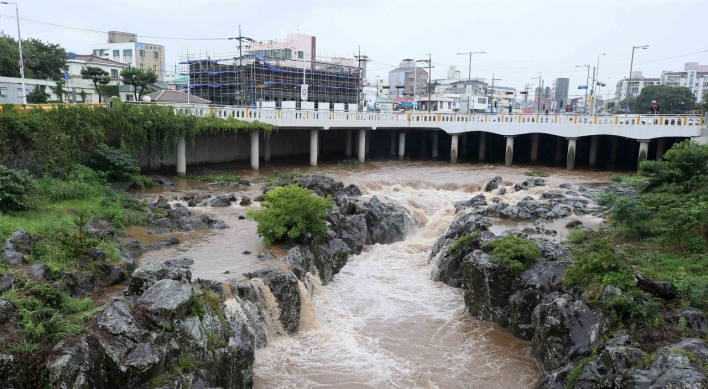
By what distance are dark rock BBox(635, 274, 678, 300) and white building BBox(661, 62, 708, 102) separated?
116885 mm

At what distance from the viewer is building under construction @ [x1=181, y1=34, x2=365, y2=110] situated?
59.2 meters

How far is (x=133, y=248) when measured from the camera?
17.7 m

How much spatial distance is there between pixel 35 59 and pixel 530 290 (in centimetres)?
5213

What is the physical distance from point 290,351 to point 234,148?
28845 mm

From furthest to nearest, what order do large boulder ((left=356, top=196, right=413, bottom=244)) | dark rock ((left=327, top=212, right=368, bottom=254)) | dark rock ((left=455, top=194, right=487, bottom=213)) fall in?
dark rock ((left=455, top=194, right=487, bottom=213))
large boulder ((left=356, top=196, right=413, bottom=244))
dark rock ((left=327, top=212, right=368, bottom=254))

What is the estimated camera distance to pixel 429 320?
662 inches

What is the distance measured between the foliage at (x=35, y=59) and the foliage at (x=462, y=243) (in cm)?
4138

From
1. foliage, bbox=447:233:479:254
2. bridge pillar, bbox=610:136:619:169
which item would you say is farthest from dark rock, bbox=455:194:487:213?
bridge pillar, bbox=610:136:619:169

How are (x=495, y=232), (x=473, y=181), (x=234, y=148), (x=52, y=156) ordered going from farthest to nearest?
(x=234, y=148), (x=473, y=181), (x=52, y=156), (x=495, y=232)

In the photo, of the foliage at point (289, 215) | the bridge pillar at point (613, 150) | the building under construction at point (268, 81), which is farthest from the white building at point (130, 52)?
the foliage at point (289, 215)

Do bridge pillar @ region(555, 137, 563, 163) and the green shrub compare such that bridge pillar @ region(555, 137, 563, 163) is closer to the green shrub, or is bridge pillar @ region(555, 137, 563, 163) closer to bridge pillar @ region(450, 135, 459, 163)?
bridge pillar @ region(450, 135, 459, 163)

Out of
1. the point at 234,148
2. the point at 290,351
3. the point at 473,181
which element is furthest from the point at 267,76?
the point at 290,351

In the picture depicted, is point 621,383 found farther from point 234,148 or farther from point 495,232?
point 234,148

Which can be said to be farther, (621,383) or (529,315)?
(529,315)
